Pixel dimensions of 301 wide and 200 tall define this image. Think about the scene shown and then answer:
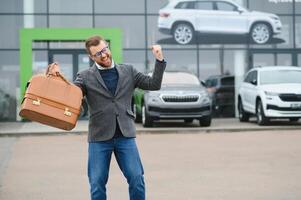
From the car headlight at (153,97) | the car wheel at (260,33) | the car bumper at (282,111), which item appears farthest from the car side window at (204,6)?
the car headlight at (153,97)

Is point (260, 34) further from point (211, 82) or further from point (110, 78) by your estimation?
point (110, 78)

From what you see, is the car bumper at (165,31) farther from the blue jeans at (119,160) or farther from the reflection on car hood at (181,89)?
the blue jeans at (119,160)

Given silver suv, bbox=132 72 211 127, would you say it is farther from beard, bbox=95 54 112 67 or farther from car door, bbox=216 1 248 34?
beard, bbox=95 54 112 67

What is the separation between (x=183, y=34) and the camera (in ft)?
75.7

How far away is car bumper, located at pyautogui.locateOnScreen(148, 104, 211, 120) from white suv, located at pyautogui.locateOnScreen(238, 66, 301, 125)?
179 centimetres

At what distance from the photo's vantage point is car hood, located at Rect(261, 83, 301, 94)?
17.9 metres

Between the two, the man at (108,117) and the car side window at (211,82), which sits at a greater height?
the man at (108,117)

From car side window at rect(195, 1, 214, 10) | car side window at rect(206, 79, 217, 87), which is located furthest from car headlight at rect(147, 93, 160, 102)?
car side window at rect(195, 1, 214, 10)

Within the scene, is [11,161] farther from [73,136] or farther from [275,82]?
[275,82]

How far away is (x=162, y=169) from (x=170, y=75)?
933 cm

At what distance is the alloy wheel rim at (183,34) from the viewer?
2303cm

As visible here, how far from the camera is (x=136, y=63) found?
23.0 meters

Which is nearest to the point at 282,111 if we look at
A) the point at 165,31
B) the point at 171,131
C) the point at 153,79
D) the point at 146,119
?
the point at 171,131

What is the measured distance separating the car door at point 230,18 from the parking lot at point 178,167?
7887 millimetres
